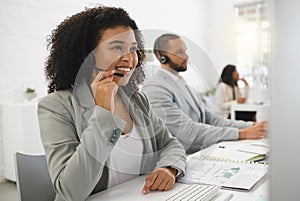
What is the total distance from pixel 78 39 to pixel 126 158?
1.21 feet

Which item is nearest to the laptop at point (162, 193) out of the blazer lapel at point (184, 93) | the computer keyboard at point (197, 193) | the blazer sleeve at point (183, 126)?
the computer keyboard at point (197, 193)

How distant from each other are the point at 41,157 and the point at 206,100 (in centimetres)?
79

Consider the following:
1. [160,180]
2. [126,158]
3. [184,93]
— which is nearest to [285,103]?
[160,180]

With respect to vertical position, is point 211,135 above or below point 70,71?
below

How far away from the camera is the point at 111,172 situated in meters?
0.84

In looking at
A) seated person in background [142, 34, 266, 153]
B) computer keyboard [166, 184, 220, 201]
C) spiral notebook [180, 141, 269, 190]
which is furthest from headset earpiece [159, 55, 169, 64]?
computer keyboard [166, 184, 220, 201]

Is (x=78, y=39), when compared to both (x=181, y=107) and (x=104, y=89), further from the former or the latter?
(x=181, y=107)

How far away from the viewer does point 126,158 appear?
0.92 m

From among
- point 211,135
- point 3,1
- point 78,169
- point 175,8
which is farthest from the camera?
point 175,8

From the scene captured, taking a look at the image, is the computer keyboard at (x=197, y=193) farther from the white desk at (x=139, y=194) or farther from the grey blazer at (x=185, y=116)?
the grey blazer at (x=185, y=116)

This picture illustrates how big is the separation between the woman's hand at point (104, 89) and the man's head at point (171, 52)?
21 centimetres

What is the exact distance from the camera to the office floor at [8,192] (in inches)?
36.7

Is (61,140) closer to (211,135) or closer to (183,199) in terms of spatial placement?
(183,199)

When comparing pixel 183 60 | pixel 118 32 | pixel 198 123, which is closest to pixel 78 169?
pixel 118 32
